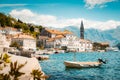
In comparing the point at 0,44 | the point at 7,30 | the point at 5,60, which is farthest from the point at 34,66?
the point at 7,30

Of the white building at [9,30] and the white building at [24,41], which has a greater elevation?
the white building at [9,30]

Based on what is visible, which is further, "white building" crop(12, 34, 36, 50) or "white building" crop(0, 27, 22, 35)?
"white building" crop(0, 27, 22, 35)

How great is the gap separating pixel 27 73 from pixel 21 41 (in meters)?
151

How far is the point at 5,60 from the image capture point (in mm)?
5969

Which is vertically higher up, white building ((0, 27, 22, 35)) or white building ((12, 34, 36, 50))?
white building ((0, 27, 22, 35))

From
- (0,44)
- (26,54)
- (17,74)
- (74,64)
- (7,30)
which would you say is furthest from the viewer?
(7,30)

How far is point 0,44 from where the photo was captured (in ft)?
41.5

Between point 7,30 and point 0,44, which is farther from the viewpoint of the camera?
point 7,30

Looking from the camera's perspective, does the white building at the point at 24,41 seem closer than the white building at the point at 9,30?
Yes

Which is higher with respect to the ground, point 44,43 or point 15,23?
point 15,23

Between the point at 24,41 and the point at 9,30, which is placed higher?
the point at 9,30

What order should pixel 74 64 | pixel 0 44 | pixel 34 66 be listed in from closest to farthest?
1. pixel 34 66
2. pixel 0 44
3. pixel 74 64

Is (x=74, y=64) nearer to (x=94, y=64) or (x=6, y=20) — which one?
(x=94, y=64)

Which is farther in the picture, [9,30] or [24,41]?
[9,30]
